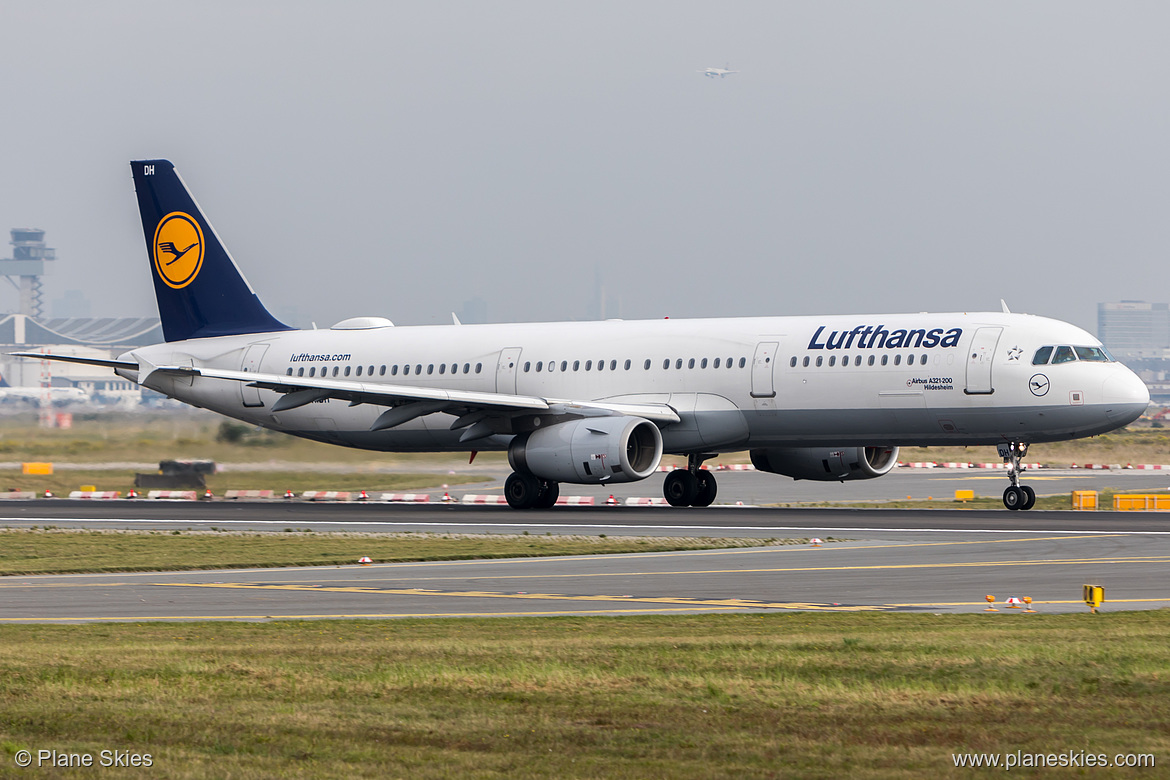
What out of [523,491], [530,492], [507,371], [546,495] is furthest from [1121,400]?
[507,371]

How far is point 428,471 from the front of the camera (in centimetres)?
4475

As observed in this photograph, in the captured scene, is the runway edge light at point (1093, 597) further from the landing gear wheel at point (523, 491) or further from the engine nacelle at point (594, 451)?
the landing gear wheel at point (523, 491)

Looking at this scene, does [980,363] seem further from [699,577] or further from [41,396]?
[41,396]

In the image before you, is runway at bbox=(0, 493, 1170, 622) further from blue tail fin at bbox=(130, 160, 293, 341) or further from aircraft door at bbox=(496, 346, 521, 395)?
blue tail fin at bbox=(130, 160, 293, 341)

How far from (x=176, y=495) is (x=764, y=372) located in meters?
17.7

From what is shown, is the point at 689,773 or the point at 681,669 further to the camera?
the point at 681,669

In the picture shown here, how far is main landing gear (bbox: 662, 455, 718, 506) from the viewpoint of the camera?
38.6 metres

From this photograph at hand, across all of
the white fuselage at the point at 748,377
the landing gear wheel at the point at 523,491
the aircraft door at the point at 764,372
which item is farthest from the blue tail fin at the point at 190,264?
the aircraft door at the point at 764,372

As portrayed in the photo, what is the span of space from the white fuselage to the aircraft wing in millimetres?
1273

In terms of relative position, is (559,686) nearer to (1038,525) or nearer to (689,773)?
(689,773)

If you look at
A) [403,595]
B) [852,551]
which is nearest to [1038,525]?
[852,551]

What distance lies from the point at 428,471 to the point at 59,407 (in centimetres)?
1184

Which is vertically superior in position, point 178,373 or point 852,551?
point 178,373

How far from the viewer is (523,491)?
121 ft
